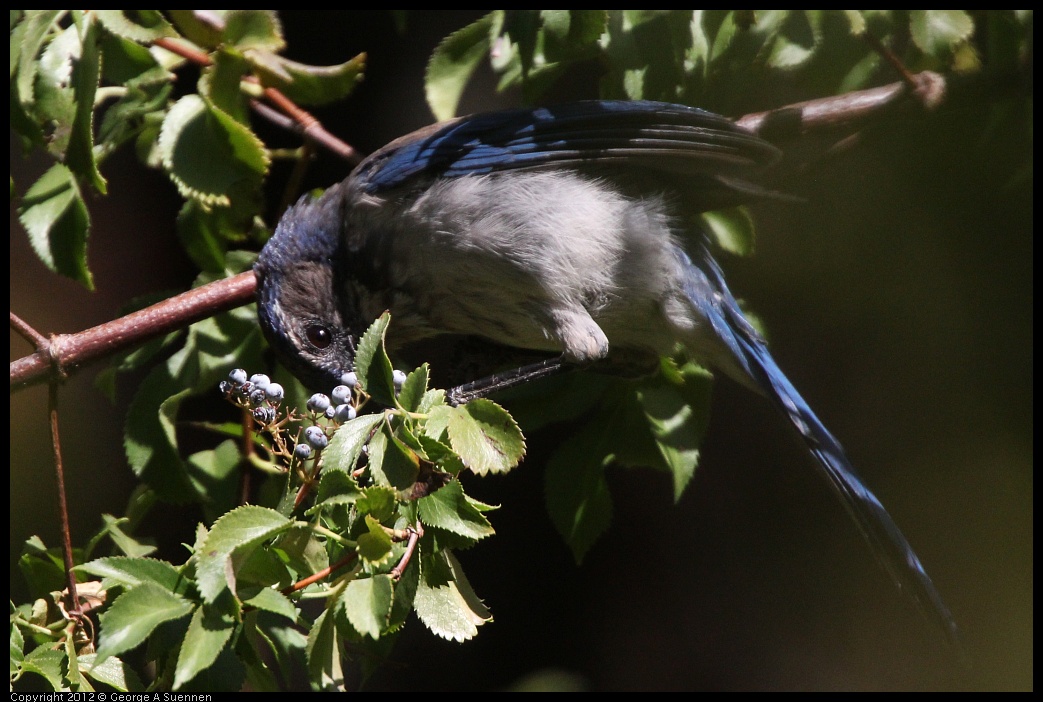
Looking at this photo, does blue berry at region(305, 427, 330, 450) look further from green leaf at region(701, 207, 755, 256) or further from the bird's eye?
green leaf at region(701, 207, 755, 256)

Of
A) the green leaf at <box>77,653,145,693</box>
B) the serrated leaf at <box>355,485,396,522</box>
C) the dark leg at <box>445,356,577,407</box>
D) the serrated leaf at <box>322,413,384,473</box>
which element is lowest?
the dark leg at <box>445,356,577,407</box>

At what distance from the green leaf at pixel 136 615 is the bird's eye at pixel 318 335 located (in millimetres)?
1276

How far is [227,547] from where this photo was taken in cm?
126

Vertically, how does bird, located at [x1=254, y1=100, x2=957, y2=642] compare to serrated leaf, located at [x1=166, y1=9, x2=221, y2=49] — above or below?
below

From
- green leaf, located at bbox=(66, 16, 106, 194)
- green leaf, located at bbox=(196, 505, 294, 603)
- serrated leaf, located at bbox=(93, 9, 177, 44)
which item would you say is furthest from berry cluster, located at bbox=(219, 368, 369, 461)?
serrated leaf, located at bbox=(93, 9, 177, 44)

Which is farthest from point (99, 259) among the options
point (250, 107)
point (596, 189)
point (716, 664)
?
point (716, 664)

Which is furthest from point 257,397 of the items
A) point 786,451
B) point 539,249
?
point 786,451

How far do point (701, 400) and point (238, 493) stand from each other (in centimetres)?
120

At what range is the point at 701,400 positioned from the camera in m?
2.32

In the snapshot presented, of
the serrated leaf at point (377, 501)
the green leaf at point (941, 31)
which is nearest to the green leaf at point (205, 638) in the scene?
the serrated leaf at point (377, 501)

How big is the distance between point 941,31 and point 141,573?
6.87ft

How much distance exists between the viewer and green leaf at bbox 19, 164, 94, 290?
6.93ft

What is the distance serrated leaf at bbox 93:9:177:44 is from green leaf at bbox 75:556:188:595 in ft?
4.01

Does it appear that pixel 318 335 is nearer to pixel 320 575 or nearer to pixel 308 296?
pixel 308 296
